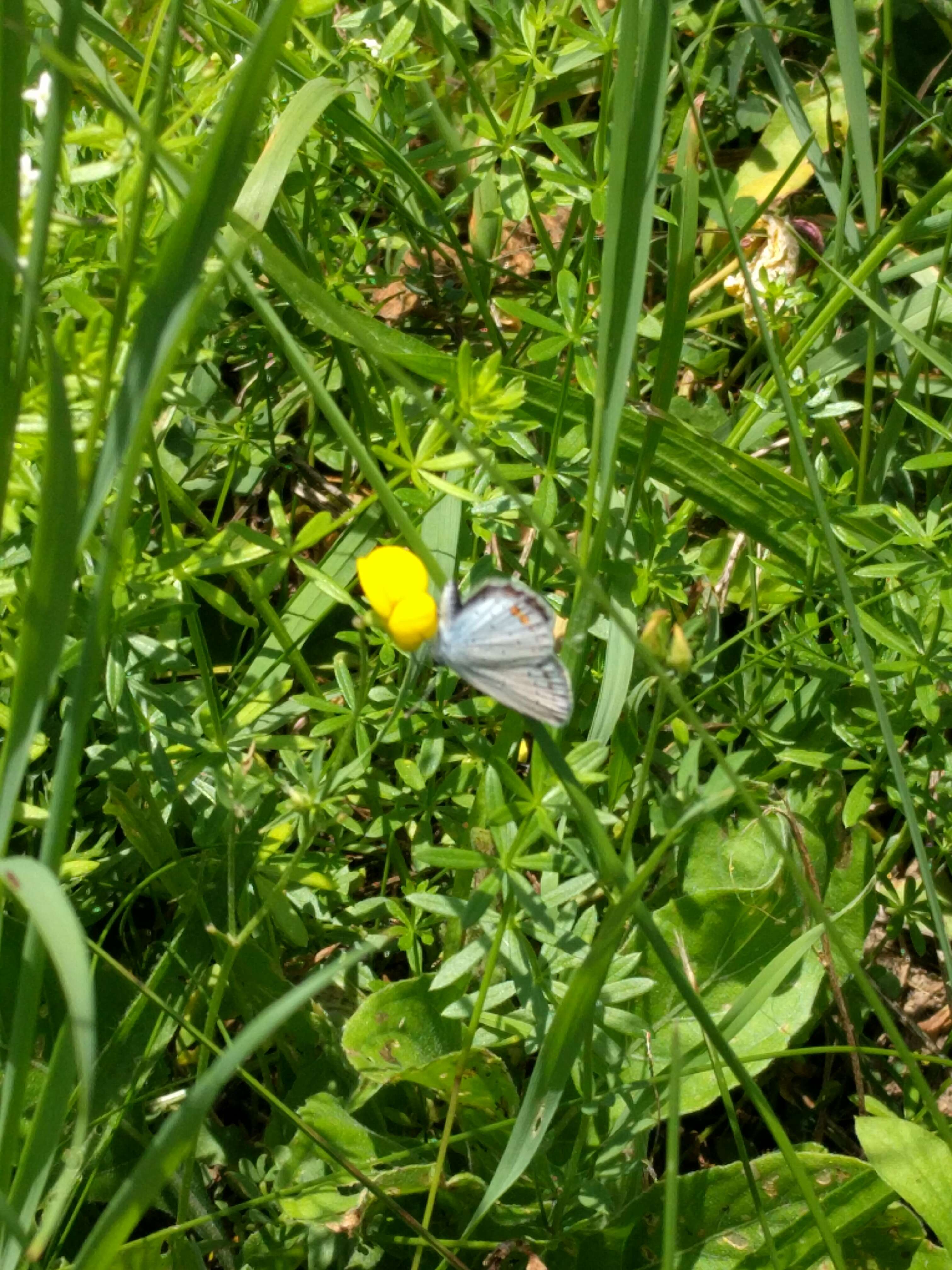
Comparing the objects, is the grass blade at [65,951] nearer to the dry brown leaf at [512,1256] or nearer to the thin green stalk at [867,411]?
the dry brown leaf at [512,1256]

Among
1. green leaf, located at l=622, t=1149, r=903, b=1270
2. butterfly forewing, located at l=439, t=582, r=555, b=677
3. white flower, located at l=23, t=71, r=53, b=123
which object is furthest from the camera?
A: green leaf, located at l=622, t=1149, r=903, b=1270

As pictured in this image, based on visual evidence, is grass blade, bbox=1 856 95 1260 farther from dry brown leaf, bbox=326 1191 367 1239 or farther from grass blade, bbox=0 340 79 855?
dry brown leaf, bbox=326 1191 367 1239

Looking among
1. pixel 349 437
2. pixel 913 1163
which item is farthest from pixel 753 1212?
pixel 349 437

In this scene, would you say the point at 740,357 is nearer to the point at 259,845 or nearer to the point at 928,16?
the point at 928,16

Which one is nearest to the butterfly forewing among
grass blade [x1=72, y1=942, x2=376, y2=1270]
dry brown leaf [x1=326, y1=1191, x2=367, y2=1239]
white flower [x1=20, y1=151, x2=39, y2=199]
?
grass blade [x1=72, y1=942, x2=376, y2=1270]

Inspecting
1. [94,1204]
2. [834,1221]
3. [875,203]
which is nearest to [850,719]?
[834,1221]

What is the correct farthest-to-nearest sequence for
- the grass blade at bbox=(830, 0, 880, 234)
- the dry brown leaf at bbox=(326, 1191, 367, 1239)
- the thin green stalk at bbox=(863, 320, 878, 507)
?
the thin green stalk at bbox=(863, 320, 878, 507), the grass blade at bbox=(830, 0, 880, 234), the dry brown leaf at bbox=(326, 1191, 367, 1239)
